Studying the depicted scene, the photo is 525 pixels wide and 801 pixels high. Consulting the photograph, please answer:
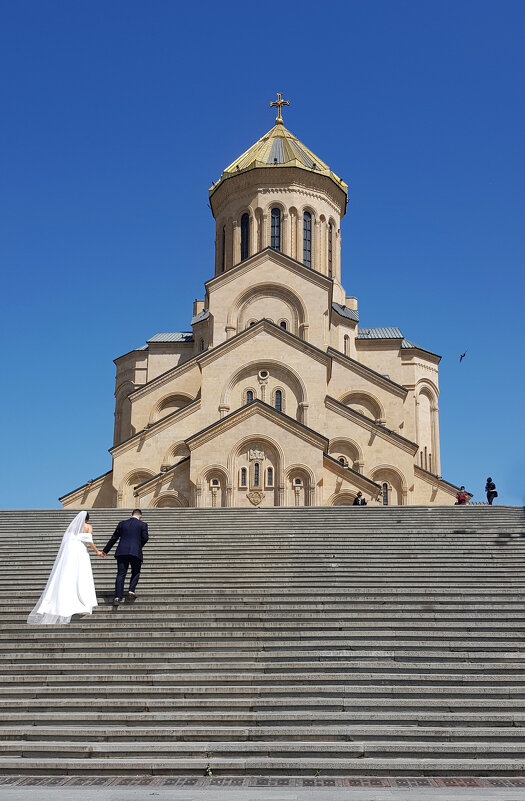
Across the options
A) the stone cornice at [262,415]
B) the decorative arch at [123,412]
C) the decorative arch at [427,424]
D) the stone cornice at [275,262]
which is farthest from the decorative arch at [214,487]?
the decorative arch at [427,424]

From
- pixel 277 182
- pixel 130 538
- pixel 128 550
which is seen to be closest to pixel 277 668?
pixel 128 550

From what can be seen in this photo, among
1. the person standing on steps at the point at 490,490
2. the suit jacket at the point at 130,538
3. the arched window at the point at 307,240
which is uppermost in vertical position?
the arched window at the point at 307,240

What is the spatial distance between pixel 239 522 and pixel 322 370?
11968mm

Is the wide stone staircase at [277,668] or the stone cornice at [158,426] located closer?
the wide stone staircase at [277,668]

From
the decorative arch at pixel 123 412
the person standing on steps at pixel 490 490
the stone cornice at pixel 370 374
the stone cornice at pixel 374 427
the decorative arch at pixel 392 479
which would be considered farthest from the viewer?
the decorative arch at pixel 123 412

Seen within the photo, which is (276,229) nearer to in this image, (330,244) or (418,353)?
(330,244)

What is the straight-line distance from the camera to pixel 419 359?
38.2 metres

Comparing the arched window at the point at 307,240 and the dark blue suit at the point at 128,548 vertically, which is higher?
the arched window at the point at 307,240

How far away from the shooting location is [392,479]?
28.0 meters

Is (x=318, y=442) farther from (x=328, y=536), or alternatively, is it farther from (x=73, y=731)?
(x=73, y=731)

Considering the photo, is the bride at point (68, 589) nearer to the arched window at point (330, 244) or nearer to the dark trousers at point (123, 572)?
the dark trousers at point (123, 572)

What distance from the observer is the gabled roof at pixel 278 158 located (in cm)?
3606

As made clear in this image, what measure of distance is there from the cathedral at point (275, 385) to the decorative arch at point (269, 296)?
0.05m

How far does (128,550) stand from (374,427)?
18312mm
